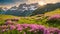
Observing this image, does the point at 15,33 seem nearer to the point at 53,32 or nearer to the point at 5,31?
the point at 5,31

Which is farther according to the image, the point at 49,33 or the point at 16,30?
the point at 16,30

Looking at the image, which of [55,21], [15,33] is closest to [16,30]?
[15,33]

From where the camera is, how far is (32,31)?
73.1ft

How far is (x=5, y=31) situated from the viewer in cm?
2356

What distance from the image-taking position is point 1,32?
76.5ft

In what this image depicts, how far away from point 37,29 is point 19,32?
1.94 m

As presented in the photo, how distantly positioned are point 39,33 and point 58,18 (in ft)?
56.2

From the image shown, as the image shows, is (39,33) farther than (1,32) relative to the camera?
No

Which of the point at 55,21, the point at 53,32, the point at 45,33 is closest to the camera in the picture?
the point at 45,33

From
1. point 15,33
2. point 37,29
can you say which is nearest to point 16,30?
point 15,33

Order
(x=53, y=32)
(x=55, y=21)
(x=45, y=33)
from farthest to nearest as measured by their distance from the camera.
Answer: (x=55, y=21)
(x=53, y=32)
(x=45, y=33)

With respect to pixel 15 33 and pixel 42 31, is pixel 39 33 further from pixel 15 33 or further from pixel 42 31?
pixel 15 33

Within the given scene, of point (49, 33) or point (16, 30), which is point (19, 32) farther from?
point (49, 33)

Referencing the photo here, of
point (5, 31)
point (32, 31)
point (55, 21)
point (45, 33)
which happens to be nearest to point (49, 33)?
point (45, 33)
